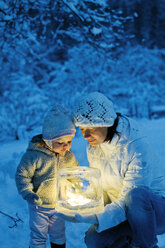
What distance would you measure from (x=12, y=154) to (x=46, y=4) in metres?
2.73

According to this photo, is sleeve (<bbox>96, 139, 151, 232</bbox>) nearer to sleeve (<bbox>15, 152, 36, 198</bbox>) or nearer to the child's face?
the child's face

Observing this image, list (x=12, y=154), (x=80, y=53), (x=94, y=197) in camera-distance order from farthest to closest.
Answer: (x=80, y=53)
(x=12, y=154)
(x=94, y=197)

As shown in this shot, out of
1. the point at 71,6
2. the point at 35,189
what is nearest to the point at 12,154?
the point at 35,189

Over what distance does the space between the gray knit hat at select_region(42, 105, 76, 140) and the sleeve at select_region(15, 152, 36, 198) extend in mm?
199

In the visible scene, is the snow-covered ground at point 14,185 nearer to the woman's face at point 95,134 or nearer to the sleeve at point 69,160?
the sleeve at point 69,160

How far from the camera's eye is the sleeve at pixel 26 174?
5.65ft

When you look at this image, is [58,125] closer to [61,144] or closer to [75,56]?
[61,144]

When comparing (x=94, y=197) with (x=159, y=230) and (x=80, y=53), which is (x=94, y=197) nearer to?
(x=159, y=230)

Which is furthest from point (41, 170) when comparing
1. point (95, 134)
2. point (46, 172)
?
point (95, 134)

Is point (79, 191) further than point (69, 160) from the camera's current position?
No

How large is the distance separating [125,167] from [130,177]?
81mm

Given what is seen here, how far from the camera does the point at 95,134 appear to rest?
1602 mm

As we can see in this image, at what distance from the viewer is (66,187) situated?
177cm

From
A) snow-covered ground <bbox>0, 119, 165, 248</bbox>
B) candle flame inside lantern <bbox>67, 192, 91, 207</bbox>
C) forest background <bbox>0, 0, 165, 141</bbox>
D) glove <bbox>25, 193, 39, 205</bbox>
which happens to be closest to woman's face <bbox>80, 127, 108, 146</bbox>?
candle flame inside lantern <bbox>67, 192, 91, 207</bbox>
